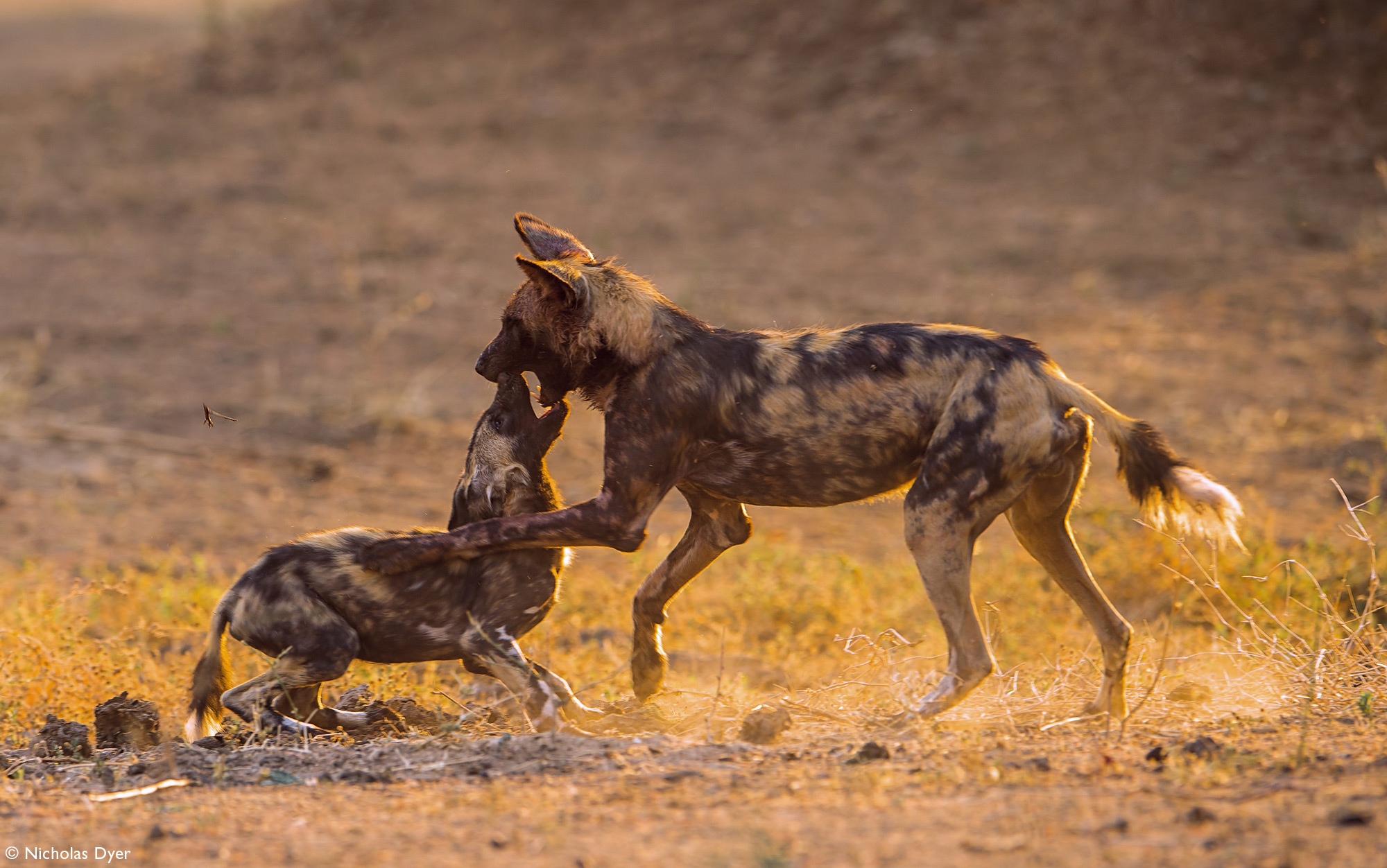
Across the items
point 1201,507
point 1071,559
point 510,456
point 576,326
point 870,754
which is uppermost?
point 576,326

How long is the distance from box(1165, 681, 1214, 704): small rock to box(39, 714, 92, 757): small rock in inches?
146

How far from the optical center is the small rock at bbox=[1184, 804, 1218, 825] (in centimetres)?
329

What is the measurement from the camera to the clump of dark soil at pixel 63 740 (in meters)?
4.48

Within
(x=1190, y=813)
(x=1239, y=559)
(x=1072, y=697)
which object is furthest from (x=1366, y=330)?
(x=1190, y=813)

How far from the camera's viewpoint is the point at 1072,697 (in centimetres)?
492

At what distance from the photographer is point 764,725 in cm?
442

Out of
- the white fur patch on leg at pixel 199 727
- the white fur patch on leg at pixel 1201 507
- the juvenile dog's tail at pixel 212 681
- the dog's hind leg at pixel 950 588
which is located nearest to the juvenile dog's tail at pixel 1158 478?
the white fur patch on leg at pixel 1201 507

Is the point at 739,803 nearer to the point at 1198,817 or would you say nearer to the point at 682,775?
the point at 682,775

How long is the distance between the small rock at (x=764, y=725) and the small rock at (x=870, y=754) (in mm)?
436

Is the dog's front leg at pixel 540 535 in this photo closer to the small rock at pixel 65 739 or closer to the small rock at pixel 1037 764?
the small rock at pixel 65 739

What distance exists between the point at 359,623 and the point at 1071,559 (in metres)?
2.47

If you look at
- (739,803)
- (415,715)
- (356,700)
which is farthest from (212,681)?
(739,803)

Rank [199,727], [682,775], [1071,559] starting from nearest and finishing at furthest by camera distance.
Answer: [682,775] → [199,727] → [1071,559]

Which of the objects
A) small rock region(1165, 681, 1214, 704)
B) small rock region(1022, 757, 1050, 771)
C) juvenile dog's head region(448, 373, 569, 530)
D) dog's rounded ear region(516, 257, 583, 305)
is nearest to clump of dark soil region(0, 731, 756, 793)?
small rock region(1022, 757, 1050, 771)
